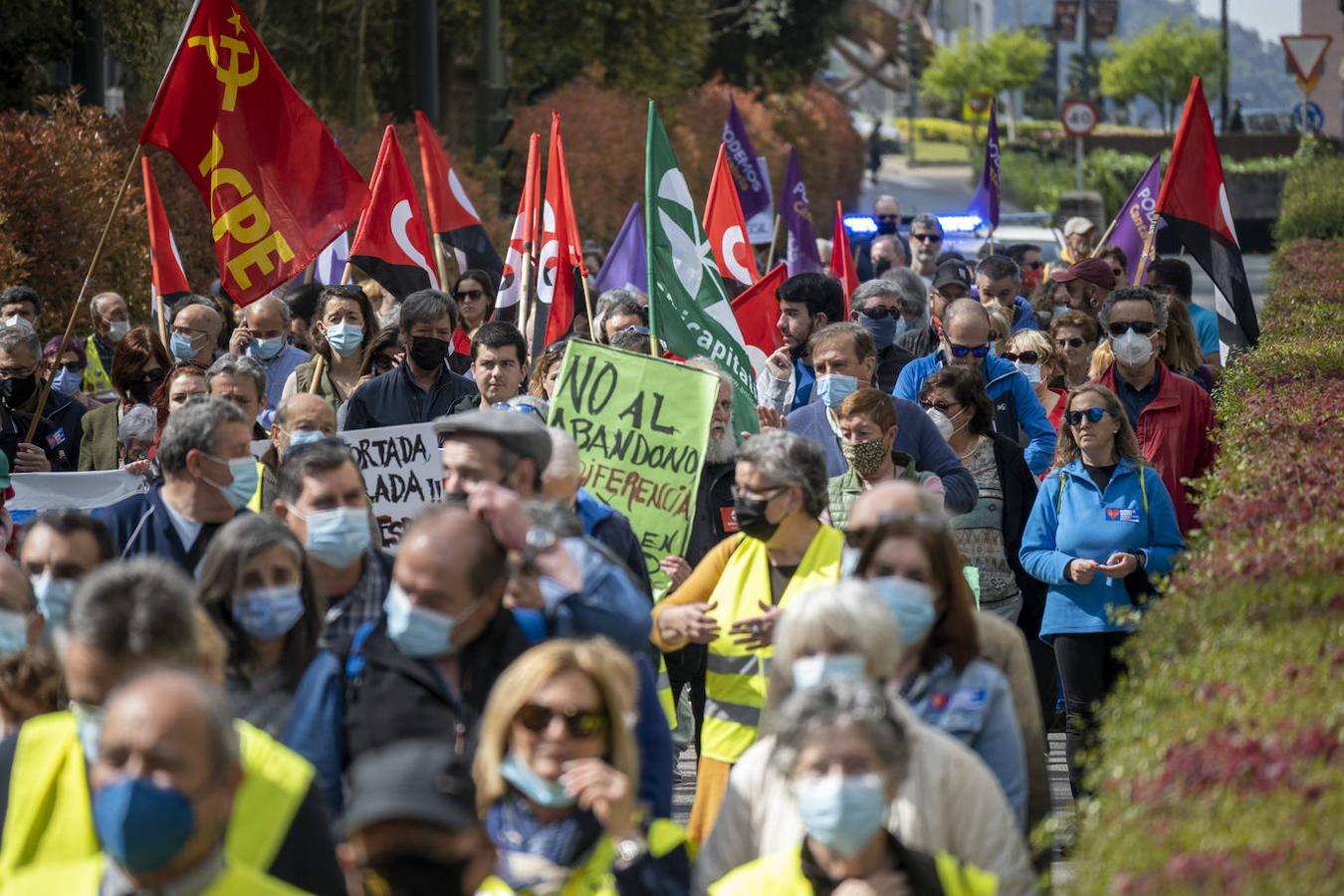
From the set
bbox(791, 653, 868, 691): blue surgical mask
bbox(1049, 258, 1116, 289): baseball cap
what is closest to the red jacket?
bbox(1049, 258, 1116, 289): baseball cap

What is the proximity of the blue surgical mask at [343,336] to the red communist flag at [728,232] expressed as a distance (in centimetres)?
274

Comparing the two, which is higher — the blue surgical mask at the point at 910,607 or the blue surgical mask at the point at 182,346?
the blue surgical mask at the point at 910,607

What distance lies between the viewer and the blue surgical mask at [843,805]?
13.4 ft

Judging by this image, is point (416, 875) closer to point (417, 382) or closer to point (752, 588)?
point (752, 588)

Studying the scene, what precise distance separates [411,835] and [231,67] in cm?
768

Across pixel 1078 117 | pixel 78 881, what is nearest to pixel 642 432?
pixel 78 881

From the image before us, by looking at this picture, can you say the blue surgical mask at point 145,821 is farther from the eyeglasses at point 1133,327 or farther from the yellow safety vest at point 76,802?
the eyeglasses at point 1133,327

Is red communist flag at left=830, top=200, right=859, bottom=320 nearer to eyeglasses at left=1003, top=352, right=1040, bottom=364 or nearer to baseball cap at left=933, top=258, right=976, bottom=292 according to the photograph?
baseball cap at left=933, top=258, right=976, bottom=292

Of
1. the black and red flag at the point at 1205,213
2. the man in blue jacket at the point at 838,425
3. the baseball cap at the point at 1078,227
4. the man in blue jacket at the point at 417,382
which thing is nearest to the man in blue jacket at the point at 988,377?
the man in blue jacket at the point at 838,425

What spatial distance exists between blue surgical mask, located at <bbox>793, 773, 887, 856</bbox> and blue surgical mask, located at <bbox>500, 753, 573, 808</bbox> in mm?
487

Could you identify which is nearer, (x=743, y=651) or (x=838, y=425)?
(x=743, y=651)

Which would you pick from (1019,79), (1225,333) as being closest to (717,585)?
(1225,333)

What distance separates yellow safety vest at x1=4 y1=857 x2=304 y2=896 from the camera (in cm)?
389

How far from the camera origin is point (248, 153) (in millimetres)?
10867
